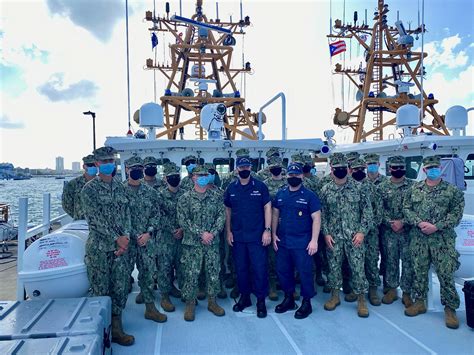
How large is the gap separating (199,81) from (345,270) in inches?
283

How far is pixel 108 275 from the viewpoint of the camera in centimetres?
347

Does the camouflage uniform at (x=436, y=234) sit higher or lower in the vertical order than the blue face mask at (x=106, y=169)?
lower

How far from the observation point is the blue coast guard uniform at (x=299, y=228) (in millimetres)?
3941

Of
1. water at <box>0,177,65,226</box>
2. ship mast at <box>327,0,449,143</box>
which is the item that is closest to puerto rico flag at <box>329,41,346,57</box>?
ship mast at <box>327,0,449,143</box>

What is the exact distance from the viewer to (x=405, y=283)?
4.16m

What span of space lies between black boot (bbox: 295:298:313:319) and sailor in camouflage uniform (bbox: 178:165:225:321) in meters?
0.80

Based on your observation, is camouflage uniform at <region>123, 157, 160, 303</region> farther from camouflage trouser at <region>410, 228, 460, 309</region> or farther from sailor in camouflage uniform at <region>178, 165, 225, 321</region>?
camouflage trouser at <region>410, 228, 460, 309</region>

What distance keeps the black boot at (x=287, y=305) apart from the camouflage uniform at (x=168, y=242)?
1189 millimetres

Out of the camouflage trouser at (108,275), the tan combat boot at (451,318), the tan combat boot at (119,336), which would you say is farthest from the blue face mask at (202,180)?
the tan combat boot at (451,318)

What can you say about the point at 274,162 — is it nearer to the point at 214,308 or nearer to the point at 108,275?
the point at 214,308

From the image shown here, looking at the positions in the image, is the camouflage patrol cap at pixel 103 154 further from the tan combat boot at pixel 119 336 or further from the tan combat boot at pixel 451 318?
the tan combat boot at pixel 451 318

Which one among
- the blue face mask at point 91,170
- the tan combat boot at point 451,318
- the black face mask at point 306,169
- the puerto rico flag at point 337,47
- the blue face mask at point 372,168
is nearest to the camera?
the tan combat boot at point 451,318

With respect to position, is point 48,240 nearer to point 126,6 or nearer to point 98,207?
point 98,207

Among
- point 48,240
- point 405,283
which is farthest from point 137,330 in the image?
point 405,283
